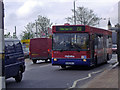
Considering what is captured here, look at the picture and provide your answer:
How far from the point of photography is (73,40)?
22.7 meters

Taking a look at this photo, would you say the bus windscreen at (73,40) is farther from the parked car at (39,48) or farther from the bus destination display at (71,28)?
the parked car at (39,48)

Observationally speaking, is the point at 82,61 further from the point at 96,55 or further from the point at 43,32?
the point at 43,32

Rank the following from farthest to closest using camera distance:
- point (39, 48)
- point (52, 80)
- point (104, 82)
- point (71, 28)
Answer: point (39, 48), point (71, 28), point (52, 80), point (104, 82)

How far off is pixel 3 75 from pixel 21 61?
2.46 meters

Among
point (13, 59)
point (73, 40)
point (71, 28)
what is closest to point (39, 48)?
point (71, 28)

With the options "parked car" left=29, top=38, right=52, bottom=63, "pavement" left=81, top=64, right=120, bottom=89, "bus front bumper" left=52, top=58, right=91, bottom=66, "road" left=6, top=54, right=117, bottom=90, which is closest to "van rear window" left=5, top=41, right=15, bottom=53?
"road" left=6, top=54, right=117, bottom=90

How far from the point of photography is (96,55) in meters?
25.1

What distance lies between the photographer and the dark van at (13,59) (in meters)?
14.0

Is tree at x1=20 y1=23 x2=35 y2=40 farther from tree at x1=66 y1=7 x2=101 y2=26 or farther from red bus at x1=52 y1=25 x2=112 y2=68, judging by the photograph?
red bus at x1=52 y1=25 x2=112 y2=68

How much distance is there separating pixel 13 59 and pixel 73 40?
8.42 m

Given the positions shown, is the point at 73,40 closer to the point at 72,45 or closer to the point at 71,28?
the point at 72,45

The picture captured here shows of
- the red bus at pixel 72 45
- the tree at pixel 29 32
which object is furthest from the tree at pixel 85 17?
the red bus at pixel 72 45

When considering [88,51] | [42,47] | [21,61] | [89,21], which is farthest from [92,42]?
[89,21]

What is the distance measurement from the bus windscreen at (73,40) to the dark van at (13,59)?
266 inches
